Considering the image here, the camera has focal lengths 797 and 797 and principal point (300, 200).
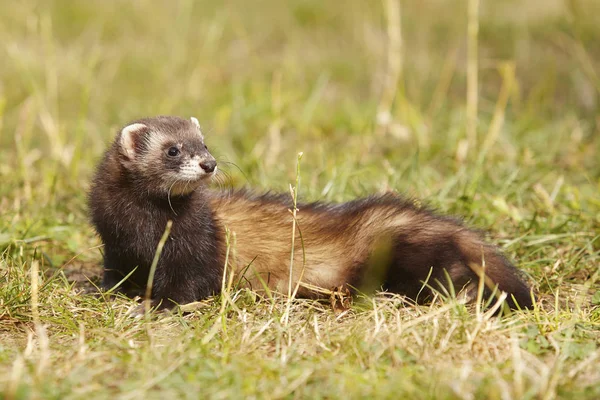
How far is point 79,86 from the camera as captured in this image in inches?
355

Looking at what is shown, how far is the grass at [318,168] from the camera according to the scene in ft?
10.3

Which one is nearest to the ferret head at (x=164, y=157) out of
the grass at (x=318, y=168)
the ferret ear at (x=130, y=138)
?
the ferret ear at (x=130, y=138)

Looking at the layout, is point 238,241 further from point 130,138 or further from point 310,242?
point 130,138

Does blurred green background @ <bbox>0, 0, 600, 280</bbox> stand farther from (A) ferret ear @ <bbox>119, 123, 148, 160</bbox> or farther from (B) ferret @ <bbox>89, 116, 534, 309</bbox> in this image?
(A) ferret ear @ <bbox>119, 123, 148, 160</bbox>

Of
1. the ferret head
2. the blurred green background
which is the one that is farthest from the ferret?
the blurred green background

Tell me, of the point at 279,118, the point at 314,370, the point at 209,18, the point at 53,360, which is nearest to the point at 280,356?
the point at 314,370

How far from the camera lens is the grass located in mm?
3131

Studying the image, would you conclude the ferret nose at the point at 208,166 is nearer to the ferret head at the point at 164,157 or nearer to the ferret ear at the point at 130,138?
the ferret head at the point at 164,157

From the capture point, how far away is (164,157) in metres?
4.34

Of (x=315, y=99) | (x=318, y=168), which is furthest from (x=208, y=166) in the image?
(x=315, y=99)

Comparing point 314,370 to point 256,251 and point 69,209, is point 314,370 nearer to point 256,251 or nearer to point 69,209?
point 256,251

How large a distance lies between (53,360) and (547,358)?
2064 mm

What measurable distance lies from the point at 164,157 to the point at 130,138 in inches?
8.4

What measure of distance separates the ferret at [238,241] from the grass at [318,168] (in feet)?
0.56
